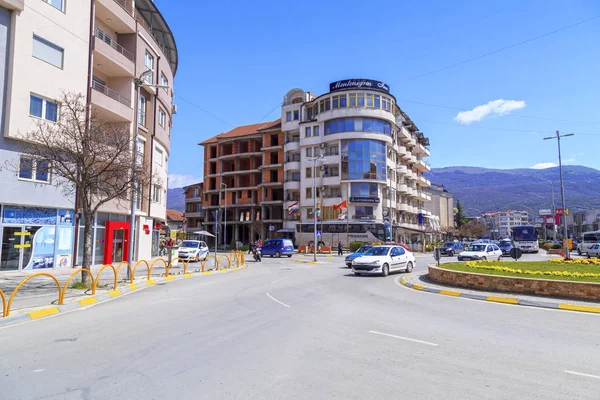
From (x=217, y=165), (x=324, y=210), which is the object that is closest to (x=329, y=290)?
(x=324, y=210)

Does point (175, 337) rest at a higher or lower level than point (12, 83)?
lower

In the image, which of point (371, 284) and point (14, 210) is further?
point (14, 210)

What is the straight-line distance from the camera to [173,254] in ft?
84.3

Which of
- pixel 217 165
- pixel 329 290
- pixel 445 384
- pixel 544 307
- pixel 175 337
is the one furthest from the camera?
pixel 217 165

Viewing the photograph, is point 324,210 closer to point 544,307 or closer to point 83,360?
point 544,307

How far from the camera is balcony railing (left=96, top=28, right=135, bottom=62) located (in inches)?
1047

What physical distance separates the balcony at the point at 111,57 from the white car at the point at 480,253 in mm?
26037

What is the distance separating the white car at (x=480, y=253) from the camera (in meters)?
28.1

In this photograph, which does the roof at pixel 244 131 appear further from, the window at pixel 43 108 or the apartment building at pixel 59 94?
the window at pixel 43 108

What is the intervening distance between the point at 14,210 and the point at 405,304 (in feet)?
63.8

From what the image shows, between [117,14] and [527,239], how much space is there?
4779 centimetres

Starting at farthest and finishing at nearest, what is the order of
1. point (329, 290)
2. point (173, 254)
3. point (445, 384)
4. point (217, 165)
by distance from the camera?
point (217, 165) < point (173, 254) < point (329, 290) < point (445, 384)

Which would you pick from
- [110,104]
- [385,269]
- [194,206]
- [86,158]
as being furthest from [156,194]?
[194,206]

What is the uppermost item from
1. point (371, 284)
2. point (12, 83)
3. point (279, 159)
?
point (279, 159)
